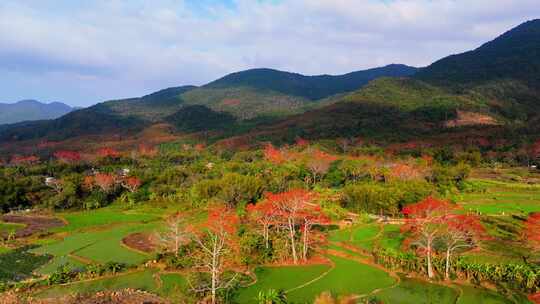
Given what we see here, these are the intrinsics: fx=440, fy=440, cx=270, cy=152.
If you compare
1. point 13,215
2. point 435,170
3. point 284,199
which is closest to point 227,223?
point 284,199

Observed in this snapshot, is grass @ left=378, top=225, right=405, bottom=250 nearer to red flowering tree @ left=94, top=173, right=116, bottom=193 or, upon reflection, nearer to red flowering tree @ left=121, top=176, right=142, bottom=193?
red flowering tree @ left=121, top=176, right=142, bottom=193

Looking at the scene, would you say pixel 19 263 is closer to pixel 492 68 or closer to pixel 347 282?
pixel 347 282

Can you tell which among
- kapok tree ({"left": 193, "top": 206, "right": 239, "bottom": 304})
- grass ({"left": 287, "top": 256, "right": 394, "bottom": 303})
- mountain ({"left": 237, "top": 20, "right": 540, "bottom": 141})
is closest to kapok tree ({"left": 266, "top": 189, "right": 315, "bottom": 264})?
kapok tree ({"left": 193, "top": 206, "right": 239, "bottom": 304})

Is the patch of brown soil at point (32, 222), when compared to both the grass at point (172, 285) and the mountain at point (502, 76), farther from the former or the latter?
the mountain at point (502, 76)

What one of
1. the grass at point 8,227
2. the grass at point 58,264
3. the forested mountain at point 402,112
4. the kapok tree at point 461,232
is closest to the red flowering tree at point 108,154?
the forested mountain at point 402,112

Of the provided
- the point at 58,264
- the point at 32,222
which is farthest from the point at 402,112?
the point at 58,264

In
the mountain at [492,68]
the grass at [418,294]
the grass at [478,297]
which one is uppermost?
the mountain at [492,68]

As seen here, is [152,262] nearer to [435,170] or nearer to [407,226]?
[407,226]
